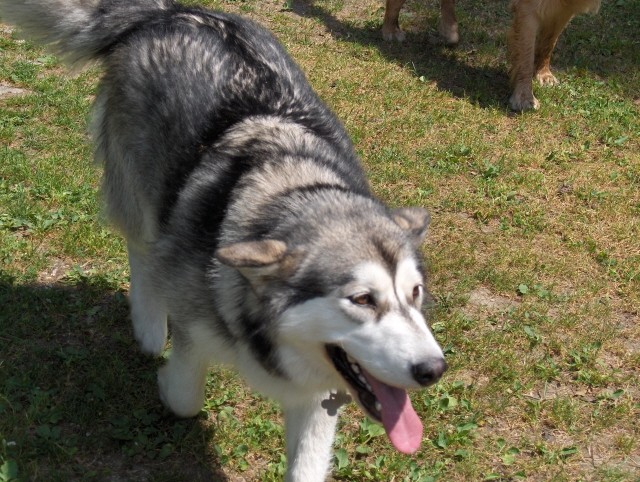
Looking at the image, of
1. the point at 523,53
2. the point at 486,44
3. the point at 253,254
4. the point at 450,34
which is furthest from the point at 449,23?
the point at 253,254

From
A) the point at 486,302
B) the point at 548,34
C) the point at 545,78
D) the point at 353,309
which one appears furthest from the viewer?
the point at 545,78

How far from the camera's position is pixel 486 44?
8.54 meters

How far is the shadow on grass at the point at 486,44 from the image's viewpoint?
790 cm

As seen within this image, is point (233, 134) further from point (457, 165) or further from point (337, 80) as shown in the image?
point (337, 80)

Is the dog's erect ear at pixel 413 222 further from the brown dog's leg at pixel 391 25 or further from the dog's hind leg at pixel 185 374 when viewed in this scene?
the brown dog's leg at pixel 391 25

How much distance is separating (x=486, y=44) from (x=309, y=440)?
6.06 m

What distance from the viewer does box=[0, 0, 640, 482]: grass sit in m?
3.89

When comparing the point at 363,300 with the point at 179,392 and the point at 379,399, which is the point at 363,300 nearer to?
the point at 379,399

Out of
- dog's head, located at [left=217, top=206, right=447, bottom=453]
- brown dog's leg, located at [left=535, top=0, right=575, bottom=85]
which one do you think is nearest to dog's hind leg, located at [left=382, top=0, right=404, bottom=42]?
brown dog's leg, located at [left=535, top=0, right=575, bottom=85]

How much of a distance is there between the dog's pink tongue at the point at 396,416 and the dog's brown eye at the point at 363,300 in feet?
0.86

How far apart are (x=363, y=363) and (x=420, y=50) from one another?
606 cm

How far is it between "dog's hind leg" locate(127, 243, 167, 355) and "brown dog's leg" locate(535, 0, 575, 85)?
4.70 metres

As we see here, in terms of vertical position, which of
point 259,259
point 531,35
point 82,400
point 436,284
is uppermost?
point 259,259

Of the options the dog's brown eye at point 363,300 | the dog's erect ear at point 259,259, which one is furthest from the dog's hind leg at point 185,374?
the dog's brown eye at point 363,300
